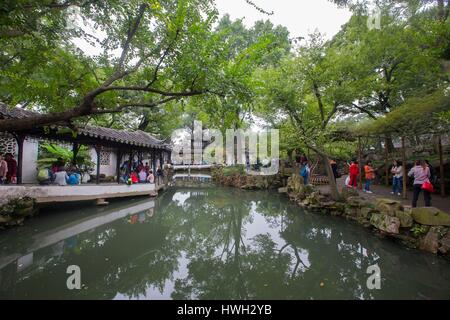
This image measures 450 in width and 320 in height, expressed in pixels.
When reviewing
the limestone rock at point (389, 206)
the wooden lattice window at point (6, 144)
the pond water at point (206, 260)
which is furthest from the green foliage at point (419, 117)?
the wooden lattice window at point (6, 144)

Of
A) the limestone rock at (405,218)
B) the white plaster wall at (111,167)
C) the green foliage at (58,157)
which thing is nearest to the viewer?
the limestone rock at (405,218)

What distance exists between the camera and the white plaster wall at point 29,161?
11219 millimetres

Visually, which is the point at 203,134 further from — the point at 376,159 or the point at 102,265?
the point at 102,265

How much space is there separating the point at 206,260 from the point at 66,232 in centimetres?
437

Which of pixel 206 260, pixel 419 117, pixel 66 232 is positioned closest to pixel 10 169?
pixel 66 232

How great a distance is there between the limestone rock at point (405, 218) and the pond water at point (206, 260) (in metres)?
0.53

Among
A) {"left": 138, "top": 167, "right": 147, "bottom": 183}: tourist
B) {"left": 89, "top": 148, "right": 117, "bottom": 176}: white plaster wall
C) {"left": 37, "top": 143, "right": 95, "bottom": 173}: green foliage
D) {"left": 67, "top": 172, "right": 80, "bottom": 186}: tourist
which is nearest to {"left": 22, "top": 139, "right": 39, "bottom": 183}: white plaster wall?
{"left": 37, "top": 143, "right": 95, "bottom": 173}: green foliage

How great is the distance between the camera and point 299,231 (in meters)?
7.38

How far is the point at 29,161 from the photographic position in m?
11.5

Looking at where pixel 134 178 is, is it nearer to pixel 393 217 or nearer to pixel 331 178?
pixel 331 178

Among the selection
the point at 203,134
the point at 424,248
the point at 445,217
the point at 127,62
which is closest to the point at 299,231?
the point at 424,248

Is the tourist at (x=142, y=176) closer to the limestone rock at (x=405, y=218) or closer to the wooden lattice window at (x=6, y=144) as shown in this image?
the wooden lattice window at (x=6, y=144)

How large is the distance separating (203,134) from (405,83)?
22.9 meters

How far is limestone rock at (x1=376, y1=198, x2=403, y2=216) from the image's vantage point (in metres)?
6.16
